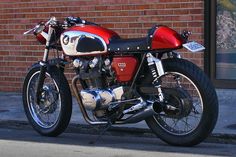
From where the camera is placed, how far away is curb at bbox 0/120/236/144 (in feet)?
22.3

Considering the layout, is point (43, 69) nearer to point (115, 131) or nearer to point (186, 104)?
point (115, 131)

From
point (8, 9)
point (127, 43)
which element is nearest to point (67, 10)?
point (8, 9)

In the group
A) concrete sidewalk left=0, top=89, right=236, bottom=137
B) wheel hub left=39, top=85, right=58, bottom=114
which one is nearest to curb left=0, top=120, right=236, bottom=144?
concrete sidewalk left=0, top=89, right=236, bottom=137

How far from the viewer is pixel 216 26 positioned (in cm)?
938

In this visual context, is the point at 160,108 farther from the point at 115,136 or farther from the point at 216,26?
the point at 216,26

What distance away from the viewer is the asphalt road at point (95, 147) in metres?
6.11

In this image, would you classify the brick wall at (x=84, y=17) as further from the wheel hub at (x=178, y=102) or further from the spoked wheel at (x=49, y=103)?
the wheel hub at (x=178, y=102)

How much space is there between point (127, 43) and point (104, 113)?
2.85ft

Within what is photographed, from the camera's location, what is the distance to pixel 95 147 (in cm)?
650

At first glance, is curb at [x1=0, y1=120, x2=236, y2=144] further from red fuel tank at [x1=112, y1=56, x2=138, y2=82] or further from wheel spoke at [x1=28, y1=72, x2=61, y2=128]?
red fuel tank at [x1=112, y1=56, x2=138, y2=82]

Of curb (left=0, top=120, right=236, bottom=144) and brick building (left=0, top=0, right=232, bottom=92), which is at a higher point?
brick building (left=0, top=0, right=232, bottom=92)

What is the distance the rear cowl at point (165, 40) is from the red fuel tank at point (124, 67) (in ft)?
1.06

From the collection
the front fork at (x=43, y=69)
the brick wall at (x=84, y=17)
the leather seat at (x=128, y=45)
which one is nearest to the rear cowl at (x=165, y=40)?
the leather seat at (x=128, y=45)

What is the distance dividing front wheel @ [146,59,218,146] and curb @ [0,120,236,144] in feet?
2.18
